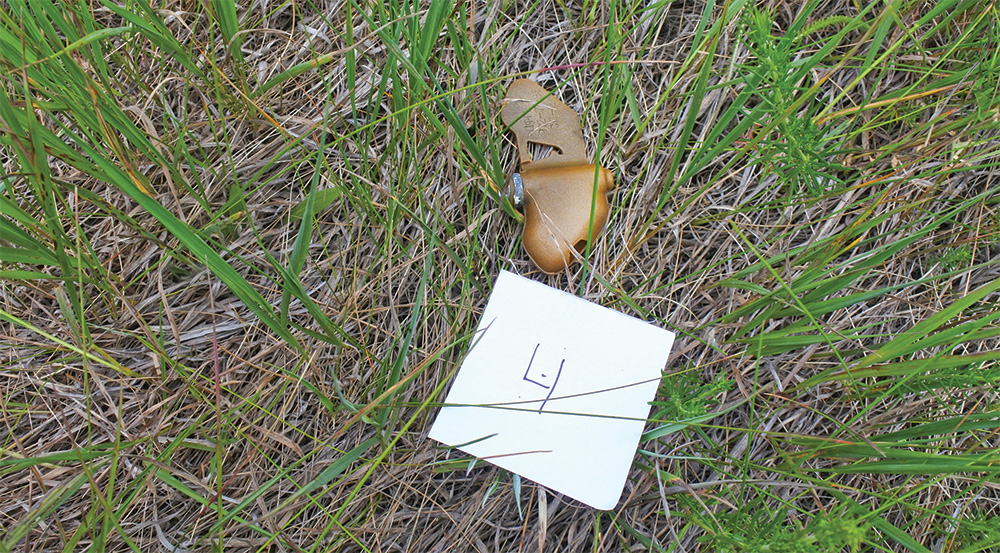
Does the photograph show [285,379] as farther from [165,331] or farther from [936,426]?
[936,426]

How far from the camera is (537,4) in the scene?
3.40ft

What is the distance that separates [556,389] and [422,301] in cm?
26

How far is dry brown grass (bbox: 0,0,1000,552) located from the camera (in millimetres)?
953

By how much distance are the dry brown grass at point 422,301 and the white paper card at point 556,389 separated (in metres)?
0.04

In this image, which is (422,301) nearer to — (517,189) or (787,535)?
(517,189)

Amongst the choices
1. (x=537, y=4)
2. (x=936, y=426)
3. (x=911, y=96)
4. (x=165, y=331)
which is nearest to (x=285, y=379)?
(x=165, y=331)

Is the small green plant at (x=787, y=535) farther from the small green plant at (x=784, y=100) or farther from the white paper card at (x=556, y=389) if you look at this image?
the small green plant at (x=784, y=100)

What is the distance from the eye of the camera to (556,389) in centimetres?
97

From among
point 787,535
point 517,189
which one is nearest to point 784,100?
point 517,189

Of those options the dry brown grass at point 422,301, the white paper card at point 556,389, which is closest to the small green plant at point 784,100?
the dry brown grass at point 422,301

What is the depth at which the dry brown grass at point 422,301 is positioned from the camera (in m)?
0.95

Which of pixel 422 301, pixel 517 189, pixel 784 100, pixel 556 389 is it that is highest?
pixel 784 100

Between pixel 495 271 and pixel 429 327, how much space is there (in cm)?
14

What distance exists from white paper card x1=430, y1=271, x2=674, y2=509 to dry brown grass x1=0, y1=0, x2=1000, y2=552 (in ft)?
0.12
